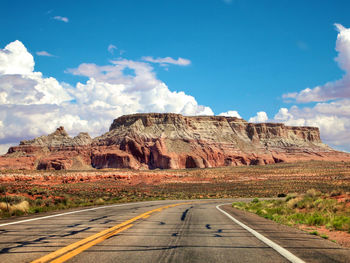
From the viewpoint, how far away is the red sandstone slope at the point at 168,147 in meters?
103

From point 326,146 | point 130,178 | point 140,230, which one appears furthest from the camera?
Answer: point 326,146

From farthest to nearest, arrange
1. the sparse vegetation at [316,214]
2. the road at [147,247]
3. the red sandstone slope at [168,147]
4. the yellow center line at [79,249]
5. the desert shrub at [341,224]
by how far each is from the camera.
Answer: the red sandstone slope at [168,147] → the sparse vegetation at [316,214] → the desert shrub at [341,224] → the road at [147,247] → the yellow center line at [79,249]

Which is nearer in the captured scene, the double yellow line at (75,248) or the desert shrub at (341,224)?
the double yellow line at (75,248)

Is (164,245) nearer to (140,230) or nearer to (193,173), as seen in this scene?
(140,230)

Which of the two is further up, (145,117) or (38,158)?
(145,117)

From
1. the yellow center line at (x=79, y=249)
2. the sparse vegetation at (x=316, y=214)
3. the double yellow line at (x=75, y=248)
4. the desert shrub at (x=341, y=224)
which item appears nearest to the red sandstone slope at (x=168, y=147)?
the sparse vegetation at (x=316, y=214)

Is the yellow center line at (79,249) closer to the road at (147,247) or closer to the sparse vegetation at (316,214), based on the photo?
the road at (147,247)

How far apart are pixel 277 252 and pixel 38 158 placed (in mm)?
114161

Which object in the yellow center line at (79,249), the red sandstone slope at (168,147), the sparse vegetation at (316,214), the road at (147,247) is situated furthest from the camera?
the red sandstone slope at (168,147)

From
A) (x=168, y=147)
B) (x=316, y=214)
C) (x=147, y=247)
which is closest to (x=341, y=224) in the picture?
(x=316, y=214)

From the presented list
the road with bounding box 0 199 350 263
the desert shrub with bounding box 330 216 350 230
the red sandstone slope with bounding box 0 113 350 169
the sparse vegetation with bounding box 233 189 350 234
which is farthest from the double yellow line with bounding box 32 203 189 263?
the red sandstone slope with bounding box 0 113 350 169

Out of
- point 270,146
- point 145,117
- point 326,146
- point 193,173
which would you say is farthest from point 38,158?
point 326,146

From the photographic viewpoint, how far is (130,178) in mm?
70438

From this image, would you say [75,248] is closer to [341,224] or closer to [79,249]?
[79,249]
